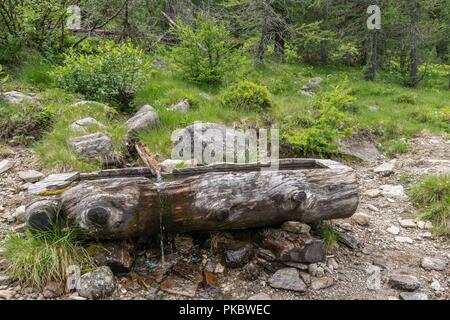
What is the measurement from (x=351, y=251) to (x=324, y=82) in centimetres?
970

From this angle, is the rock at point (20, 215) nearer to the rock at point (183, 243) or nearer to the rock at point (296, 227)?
the rock at point (183, 243)

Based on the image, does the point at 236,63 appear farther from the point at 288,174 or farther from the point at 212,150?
the point at 288,174

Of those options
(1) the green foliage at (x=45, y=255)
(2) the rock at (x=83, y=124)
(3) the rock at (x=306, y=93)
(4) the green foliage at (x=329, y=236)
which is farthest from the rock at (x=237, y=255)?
(3) the rock at (x=306, y=93)

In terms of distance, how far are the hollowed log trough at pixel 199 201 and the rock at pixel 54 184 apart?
5.2 inches

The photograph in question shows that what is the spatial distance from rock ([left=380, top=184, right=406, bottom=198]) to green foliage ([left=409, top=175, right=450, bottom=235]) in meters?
0.21

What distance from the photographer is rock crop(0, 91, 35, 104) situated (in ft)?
22.5

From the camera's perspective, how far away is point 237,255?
4.07 m

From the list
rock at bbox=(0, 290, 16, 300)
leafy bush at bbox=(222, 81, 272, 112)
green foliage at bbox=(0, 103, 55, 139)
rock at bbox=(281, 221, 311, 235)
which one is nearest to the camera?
rock at bbox=(0, 290, 16, 300)

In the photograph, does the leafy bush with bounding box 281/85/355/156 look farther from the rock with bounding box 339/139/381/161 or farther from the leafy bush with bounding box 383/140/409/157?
the leafy bush with bounding box 383/140/409/157

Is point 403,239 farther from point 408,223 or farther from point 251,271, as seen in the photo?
point 251,271

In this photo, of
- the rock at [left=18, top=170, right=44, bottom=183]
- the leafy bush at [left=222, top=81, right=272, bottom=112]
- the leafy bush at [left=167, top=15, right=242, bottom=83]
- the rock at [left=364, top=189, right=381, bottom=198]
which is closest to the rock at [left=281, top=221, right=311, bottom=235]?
the rock at [left=364, top=189, right=381, bottom=198]

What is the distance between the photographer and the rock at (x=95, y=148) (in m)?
5.65

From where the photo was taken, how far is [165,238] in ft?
13.8
